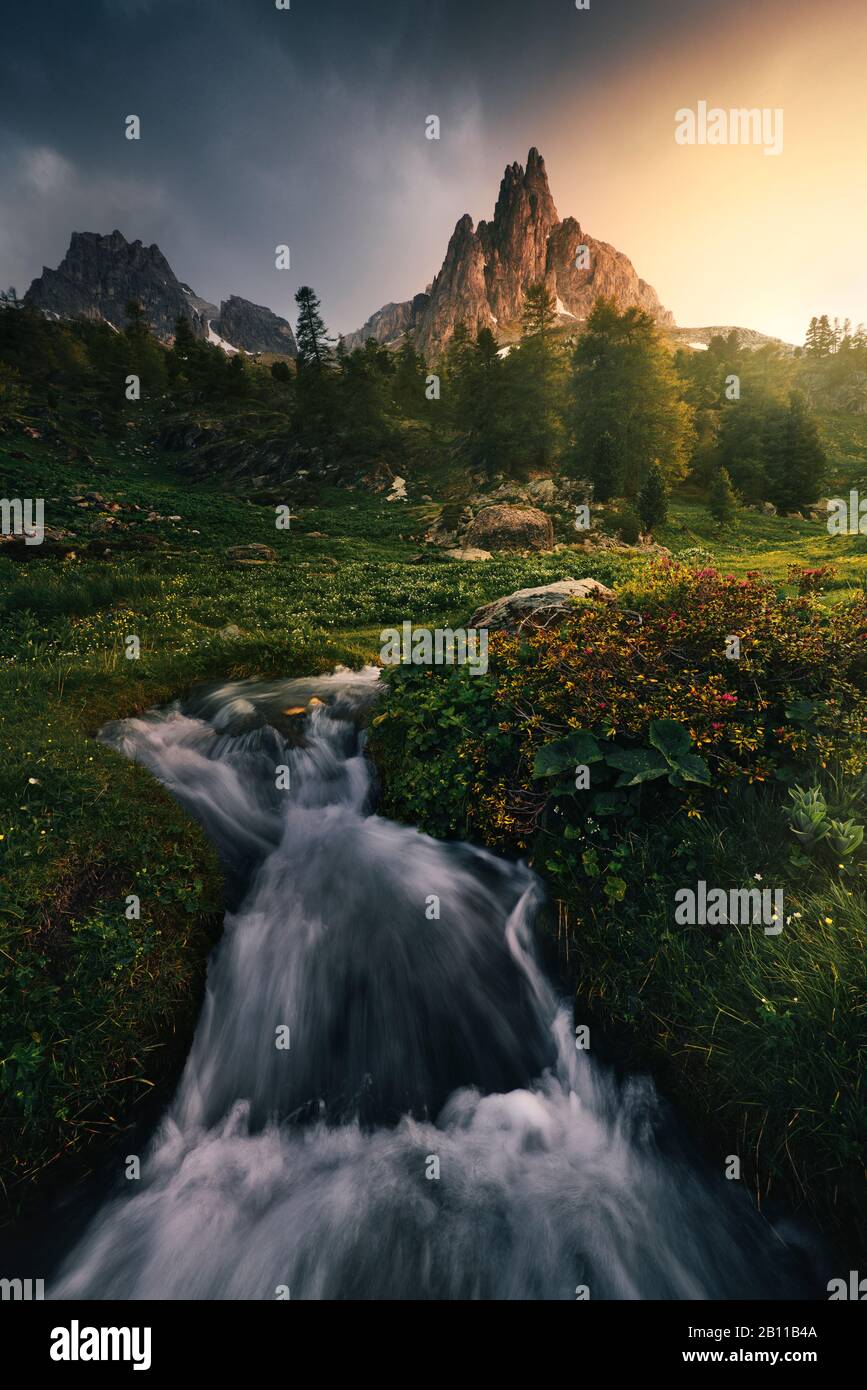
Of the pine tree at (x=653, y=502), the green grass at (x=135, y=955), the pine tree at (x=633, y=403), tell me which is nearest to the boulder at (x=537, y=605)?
the green grass at (x=135, y=955)

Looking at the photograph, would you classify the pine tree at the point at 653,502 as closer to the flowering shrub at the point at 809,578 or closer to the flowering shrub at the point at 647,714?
the flowering shrub at the point at 809,578

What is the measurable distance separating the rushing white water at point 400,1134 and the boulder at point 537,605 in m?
4.82

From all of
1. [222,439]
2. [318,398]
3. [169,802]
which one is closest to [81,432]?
[222,439]

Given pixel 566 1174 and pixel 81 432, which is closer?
pixel 566 1174

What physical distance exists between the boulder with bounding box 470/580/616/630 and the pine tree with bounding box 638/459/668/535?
83.2 ft

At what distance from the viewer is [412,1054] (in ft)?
15.3

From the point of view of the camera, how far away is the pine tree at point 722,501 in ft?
121

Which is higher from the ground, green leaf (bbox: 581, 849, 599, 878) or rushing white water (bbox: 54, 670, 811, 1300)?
green leaf (bbox: 581, 849, 599, 878)

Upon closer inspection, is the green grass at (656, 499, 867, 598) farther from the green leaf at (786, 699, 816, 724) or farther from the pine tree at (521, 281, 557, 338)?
the pine tree at (521, 281, 557, 338)

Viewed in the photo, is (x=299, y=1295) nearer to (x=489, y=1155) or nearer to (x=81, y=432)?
(x=489, y=1155)

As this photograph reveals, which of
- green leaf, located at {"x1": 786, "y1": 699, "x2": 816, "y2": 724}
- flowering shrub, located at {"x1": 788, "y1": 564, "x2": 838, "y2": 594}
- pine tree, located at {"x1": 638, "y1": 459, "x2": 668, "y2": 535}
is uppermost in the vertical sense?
pine tree, located at {"x1": 638, "y1": 459, "x2": 668, "y2": 535}

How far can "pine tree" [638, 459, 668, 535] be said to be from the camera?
32219 millimetres

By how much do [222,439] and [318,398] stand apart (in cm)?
1313

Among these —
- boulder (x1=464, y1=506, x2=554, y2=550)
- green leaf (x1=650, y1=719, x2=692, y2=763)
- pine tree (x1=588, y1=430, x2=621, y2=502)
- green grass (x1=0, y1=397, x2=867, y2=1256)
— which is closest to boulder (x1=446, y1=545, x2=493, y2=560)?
boulder (x1=464, y1=506, x2=554, y2=550)
